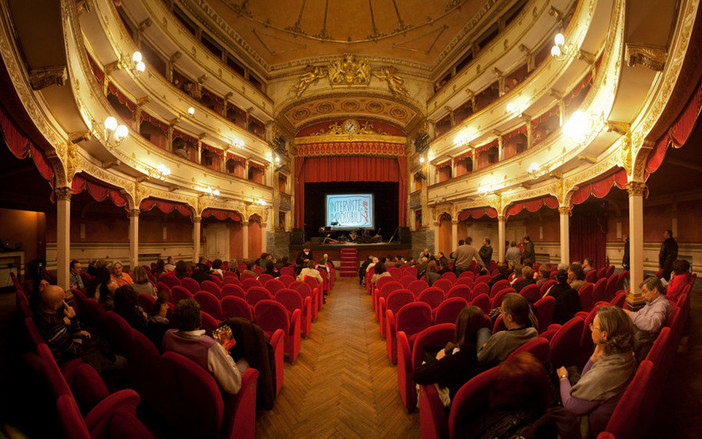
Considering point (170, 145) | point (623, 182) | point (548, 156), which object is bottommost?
point (623, 182)

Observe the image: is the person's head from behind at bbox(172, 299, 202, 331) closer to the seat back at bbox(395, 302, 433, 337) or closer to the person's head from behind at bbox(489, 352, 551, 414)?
the person's head from behind at bbox(489, 352, 551, 414)

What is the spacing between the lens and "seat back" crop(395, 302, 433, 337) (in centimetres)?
341

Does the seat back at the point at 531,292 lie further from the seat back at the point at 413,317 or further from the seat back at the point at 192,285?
the seat back at the point at 192,285

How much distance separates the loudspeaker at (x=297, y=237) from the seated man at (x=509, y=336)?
15384mm

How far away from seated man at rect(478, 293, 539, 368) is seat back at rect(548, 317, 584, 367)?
0.41 m

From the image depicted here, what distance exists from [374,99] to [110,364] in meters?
15.7

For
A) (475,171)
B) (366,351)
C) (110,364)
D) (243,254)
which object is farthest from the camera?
(243,254)

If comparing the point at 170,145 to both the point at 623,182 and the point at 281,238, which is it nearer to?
the point at 281,238

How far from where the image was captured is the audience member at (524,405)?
1.15m

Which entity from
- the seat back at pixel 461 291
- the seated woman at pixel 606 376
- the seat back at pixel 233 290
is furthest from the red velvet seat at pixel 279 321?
the seated woman at pixel 606 376

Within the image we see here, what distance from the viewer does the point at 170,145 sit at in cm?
1055

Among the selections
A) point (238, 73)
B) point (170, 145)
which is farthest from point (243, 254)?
point (238, 73)

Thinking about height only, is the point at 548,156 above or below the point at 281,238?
above

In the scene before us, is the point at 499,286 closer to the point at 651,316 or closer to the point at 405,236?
the point at 651,316
